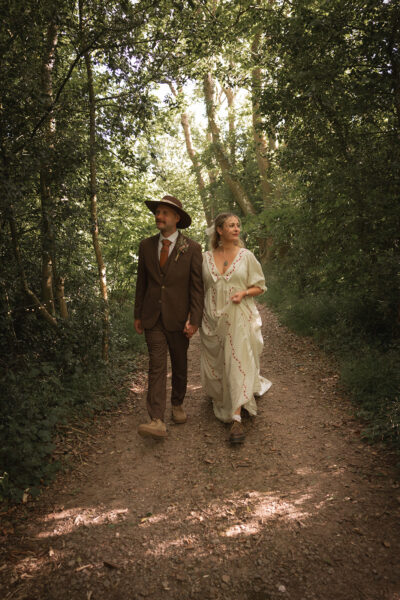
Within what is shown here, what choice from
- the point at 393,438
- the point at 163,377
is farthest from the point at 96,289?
the point at 393,438

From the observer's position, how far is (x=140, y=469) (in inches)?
144

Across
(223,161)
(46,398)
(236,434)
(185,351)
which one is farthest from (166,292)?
(223,161)

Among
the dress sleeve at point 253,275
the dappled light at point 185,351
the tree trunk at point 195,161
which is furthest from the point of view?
the tree trunk at point 195,161

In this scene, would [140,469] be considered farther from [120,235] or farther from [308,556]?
[120,235]

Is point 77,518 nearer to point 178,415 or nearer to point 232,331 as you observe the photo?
point 178,415

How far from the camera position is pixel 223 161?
16.8m

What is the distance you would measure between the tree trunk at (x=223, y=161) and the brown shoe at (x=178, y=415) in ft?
39.9

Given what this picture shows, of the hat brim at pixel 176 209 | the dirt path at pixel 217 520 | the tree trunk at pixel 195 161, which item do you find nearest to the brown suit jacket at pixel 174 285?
the hat brim at pixel 176 209

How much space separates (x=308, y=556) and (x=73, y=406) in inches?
125

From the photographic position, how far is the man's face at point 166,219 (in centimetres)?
406

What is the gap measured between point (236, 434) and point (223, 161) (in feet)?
49.2

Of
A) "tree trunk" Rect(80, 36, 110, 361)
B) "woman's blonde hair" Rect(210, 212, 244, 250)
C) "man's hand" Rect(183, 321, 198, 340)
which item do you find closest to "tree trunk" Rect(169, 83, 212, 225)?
"tree trunk" Rect(80, 36, 110, 361)

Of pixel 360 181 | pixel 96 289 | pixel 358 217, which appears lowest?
pixel 96 289

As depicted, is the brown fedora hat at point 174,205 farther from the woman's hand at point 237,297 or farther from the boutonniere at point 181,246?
the woman's hand at point 237,297
